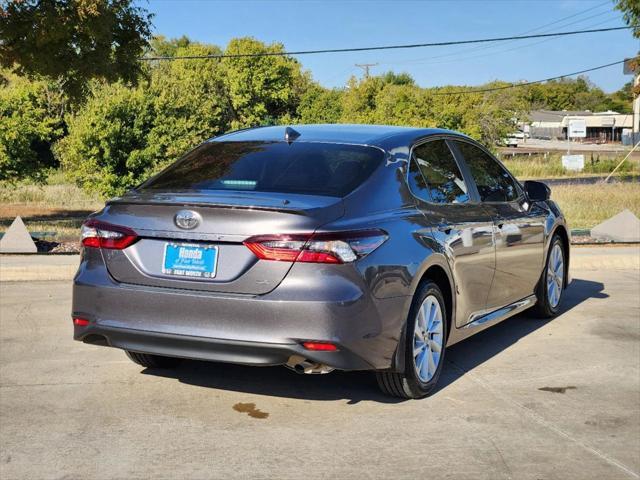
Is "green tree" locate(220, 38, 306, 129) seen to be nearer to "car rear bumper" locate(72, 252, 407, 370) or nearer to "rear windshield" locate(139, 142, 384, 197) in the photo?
"rear windshield" locate(139, 142, 384, 197)

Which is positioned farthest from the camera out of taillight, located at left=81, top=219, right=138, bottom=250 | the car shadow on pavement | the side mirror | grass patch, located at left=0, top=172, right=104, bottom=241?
grass patch, located at left=0, top=172, right=104, bottom=241

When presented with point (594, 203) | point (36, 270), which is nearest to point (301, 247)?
point (36, 270)

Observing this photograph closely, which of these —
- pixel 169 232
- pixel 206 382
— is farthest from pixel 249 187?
pixel 206 382

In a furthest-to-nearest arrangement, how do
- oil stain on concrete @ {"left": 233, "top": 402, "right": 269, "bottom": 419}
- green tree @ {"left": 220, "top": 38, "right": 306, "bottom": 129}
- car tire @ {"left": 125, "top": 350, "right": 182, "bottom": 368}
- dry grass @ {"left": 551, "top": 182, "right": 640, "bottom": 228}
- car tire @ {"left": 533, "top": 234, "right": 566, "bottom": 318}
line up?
green tree @ {"left": 220, "top": 38, "right": 306, "bottom": 129}
dry grass @ {"left": 551, "top": 182, "right": 640, "bottom": 228}
car tire @ {"left": 533, "top": 234, "right": 566, "bottom": 318}
car tire @ {"left": 125, "top": 350, "right": 182, "bottom": 368}
oil stain on concrete @ {"left": 233, "top": 402, "right": 269, "bottom": 419}

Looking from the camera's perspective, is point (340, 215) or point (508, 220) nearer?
point (340, 215)

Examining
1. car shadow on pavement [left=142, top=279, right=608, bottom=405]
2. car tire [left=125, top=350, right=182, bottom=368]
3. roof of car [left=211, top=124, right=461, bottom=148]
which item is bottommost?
car shadow on pavement [left=142, top=279, right=608, bottom=405]

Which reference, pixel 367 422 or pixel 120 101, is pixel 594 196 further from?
pixel 367 422

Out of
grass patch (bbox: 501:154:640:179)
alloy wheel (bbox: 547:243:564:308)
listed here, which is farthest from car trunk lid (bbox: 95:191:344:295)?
grass patch (bbox: 501:154:640:179)

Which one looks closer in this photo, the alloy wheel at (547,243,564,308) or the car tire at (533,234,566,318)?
the car tire at (533,234,566,318)

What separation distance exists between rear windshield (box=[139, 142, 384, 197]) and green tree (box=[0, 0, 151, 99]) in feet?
42.2

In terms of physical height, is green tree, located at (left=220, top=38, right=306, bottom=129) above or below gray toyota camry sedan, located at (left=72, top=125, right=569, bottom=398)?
above

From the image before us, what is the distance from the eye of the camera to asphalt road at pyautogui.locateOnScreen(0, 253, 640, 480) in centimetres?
447

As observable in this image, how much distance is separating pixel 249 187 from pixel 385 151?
0.98 metres

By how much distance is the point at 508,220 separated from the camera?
7.13 meters
